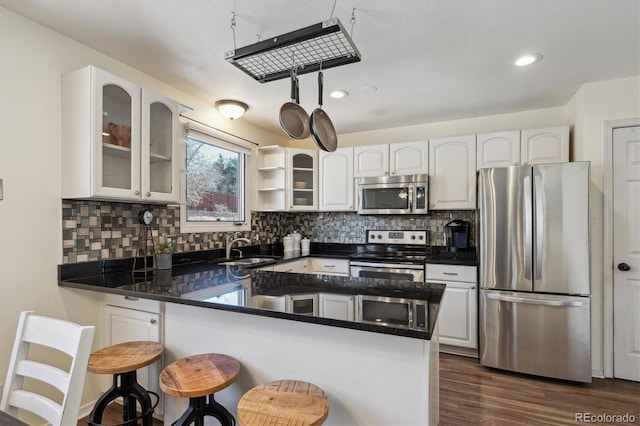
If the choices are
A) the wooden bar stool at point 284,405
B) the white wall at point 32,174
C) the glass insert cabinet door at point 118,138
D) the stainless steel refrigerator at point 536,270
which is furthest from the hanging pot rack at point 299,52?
the stainless steel refrigerator at point 536,270

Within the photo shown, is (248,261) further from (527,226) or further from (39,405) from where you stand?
(527,226)

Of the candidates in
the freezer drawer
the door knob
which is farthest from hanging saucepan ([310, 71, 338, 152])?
the door knob

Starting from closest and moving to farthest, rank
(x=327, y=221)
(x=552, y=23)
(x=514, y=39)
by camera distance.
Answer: (x=552, y=23), (x=514, y=39), (x=327, y=221)

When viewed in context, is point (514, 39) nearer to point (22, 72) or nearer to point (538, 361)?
point (538, 361)

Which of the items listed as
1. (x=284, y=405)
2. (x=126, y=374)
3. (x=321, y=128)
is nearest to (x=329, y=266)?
(x=321, y=128)

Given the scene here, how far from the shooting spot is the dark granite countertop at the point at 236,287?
1318 millimetres

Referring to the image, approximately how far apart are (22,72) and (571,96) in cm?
408

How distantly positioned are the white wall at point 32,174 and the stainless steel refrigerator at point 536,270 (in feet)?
9.86

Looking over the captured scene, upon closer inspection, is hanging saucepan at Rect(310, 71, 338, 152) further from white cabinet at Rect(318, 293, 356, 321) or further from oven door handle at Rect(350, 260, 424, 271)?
oven door handle at Rect(350, 260, 424, 271)

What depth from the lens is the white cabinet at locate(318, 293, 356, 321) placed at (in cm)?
125

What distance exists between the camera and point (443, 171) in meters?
3.37

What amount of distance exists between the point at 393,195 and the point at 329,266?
1.05m

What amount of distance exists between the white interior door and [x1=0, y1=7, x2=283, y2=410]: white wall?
3882mm

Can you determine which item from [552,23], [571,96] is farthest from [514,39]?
[571,96]
